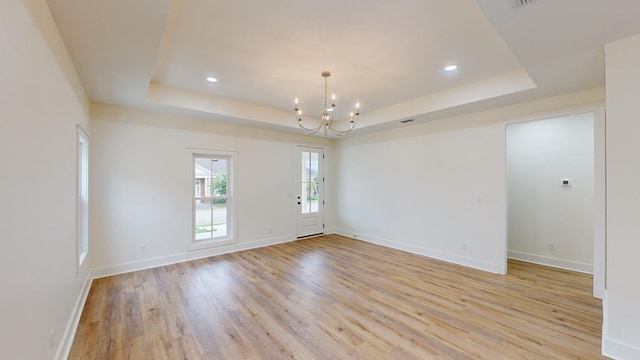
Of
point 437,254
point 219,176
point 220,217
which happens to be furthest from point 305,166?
point 437,254

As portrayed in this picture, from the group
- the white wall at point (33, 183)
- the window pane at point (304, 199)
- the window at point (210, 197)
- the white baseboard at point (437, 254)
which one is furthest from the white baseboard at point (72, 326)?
the white baseboard at point (437, 254)

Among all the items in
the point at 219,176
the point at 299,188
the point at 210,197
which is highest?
the point at 219,176

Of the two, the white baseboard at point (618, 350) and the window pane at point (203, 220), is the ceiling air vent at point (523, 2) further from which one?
the window pane at point (203, 220)

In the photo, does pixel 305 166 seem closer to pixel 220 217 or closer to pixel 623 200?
pixel 220 217

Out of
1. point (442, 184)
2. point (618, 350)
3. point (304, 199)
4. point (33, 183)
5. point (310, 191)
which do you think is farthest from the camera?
point (310, 191)

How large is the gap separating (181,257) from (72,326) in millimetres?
2166

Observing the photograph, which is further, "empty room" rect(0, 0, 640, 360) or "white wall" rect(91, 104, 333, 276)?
"white wall" rect(91, 104, 333, 276)

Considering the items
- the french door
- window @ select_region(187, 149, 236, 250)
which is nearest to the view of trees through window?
window @ select_region(187, 149, 236, 250)

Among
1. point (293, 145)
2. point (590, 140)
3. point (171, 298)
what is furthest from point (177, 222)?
point (590, 140)

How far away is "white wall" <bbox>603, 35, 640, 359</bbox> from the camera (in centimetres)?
210

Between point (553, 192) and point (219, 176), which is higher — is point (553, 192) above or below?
below

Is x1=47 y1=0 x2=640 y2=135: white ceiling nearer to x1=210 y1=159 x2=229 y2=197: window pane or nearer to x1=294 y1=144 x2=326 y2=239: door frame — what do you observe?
x1=210 y1=159 x2=229 y2=197: window pane

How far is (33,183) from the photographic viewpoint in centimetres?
161

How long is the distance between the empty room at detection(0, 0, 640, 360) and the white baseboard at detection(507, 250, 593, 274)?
32mm
